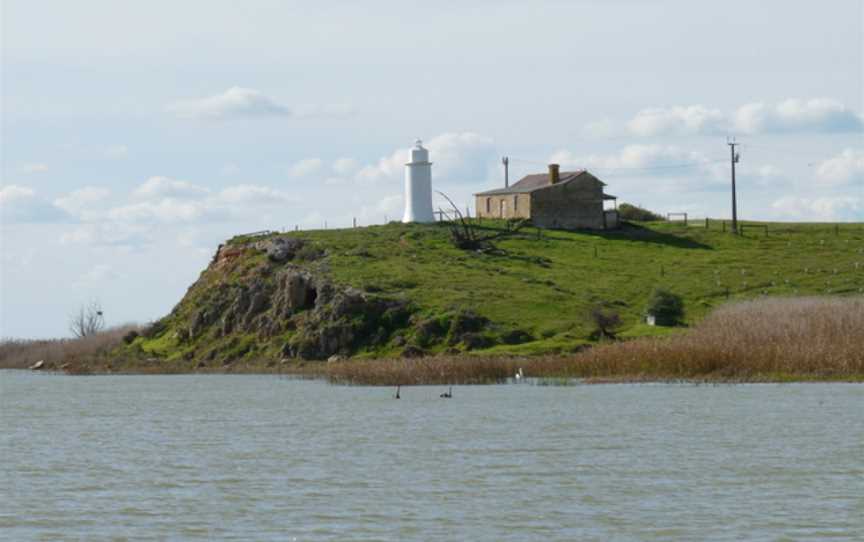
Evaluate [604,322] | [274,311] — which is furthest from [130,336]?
[604,322]

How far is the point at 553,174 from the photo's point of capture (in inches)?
5098

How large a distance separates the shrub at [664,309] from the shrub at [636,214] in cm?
5069

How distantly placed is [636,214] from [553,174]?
15.5 metres

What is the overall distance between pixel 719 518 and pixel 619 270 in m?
80.0

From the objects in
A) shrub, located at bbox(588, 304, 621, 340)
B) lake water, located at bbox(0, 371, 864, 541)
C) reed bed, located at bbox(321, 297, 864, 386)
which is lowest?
lake water, located at bbox(0, 371, 864, 541)

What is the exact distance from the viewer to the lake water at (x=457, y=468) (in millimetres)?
26969

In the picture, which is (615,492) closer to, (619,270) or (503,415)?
(503,415)

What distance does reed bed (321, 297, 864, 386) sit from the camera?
179ft

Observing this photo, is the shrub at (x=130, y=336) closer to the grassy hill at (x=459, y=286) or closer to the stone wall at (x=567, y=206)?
the grassy hill at (x=459, y=286)

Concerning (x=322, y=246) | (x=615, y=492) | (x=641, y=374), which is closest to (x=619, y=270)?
(x=322, y=246)

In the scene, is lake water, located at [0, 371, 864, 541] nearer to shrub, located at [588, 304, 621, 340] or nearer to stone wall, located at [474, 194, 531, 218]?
shrub, located at [588, 304, 621, 340]

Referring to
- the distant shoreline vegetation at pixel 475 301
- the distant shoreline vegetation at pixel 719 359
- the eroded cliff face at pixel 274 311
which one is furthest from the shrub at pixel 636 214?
the distant shoreline vegetation at pixel 719 359

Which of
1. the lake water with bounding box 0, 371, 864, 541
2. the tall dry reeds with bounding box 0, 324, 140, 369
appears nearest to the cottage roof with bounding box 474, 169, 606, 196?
the tall dry reeds with bounding box 0, 324, 140, 369

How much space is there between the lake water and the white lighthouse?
66.9 meters
